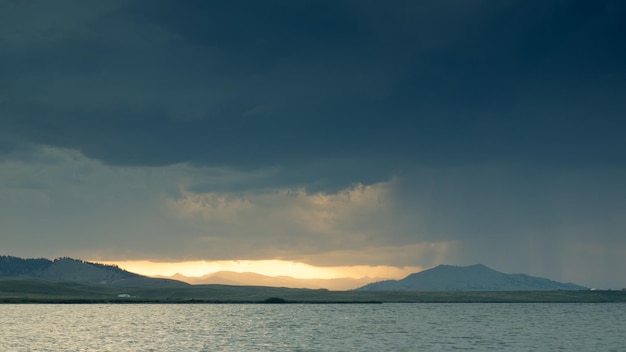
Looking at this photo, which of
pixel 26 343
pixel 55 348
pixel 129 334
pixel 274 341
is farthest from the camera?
pixel 129 334

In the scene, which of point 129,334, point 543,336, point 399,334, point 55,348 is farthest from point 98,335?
point 543,336

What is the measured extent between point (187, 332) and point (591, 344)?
60927mm

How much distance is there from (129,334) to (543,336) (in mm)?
64507

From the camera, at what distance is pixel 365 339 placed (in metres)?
102

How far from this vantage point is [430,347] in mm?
89062

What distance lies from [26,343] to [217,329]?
40800 mm

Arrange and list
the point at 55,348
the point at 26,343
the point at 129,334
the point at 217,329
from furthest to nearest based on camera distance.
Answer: the point at 217,329 < the point at 129,334 < the point at 26,343 < the point at 55,348

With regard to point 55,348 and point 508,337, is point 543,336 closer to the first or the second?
point 508,337

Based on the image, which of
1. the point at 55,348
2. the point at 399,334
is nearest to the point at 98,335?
the point at 55,348

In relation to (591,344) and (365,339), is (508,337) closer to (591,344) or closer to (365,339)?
(591,344)

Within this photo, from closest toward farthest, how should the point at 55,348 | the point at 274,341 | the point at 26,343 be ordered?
the point at 55,348 < the point at 26,343 < the point at 274,341

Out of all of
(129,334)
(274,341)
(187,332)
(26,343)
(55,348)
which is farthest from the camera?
(187,332)

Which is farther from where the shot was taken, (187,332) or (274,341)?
(187,332)

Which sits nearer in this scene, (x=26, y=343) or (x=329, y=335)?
(x=26, y=343)
